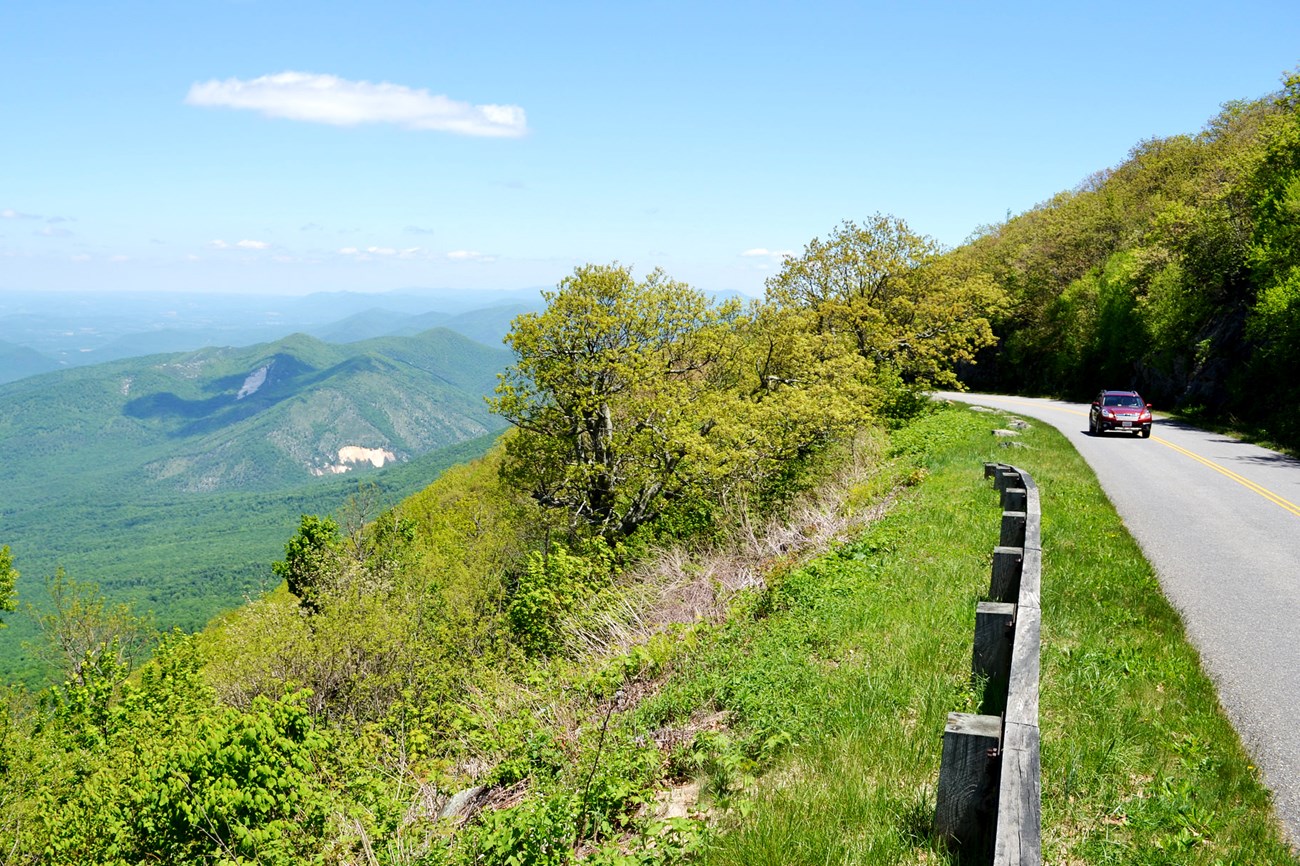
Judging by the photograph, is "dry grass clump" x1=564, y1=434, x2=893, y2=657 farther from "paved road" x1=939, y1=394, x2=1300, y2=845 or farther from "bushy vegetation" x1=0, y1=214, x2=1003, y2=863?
"paved road" x1=939, y1=394, x2=1300, y2=845

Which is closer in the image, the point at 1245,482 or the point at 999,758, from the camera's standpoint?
the point at 999,758

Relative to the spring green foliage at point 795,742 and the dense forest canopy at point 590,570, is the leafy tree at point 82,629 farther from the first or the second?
the spring green foliage at point 795,742

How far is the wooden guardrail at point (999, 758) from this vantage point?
246 centimetres

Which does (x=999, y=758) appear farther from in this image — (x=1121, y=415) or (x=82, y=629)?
(x=82, y=629)

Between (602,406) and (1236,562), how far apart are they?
2004 cm

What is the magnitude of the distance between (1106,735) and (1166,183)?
56465 mm

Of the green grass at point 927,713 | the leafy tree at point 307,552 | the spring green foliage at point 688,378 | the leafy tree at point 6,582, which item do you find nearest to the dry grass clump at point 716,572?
the green grass at point 927,713

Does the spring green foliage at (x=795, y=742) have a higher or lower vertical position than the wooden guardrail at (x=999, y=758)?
lower

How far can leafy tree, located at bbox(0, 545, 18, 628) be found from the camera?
111 feet

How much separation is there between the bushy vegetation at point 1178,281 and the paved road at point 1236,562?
28.8ft

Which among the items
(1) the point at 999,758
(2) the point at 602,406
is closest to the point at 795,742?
(1) the point at 999,758

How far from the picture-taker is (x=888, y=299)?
106ft

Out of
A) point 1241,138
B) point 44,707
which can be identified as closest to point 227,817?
point 44,707

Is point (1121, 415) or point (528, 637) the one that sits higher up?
point (1121, 415)
